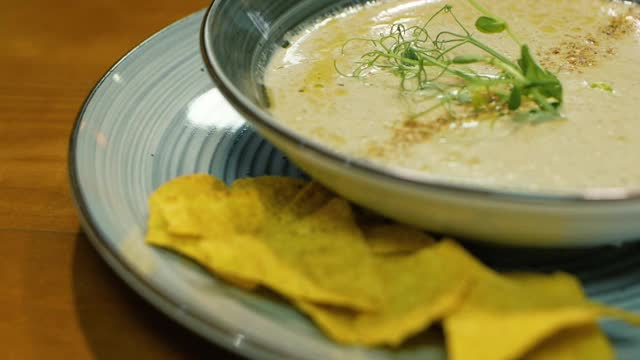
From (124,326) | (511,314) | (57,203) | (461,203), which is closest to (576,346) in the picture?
(511,314)

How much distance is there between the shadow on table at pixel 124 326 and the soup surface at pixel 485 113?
28 cm

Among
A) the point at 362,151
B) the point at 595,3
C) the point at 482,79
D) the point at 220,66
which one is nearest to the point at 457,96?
the point at 482,79

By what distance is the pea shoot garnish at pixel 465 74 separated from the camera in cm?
108

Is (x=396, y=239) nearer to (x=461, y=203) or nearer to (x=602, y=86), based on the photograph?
(x=461, y=203)

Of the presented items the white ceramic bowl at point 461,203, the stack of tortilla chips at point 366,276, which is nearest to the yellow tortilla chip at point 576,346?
the stack of tortilla chips at point 366,276

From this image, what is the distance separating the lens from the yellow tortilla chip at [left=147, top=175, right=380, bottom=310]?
0.84 m

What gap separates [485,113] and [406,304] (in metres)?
0.36

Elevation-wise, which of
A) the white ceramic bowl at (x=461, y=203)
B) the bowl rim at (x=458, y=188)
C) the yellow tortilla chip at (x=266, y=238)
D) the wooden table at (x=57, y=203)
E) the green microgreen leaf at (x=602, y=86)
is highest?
the bowl rim at (x=458, y=188)

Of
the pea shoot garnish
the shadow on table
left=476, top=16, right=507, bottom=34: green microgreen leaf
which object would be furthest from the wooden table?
left=476, top=16, right=507, bottom=34: green microgreen leaf

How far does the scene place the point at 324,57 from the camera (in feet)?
4.30

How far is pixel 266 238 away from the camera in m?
0.93

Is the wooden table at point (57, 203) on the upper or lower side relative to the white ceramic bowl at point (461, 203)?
lower

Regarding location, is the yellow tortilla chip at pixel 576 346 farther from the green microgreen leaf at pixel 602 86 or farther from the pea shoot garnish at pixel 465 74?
the green microgreen leaf at pixel 602 86

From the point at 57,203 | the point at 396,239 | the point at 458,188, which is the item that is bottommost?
the point at 57,203
